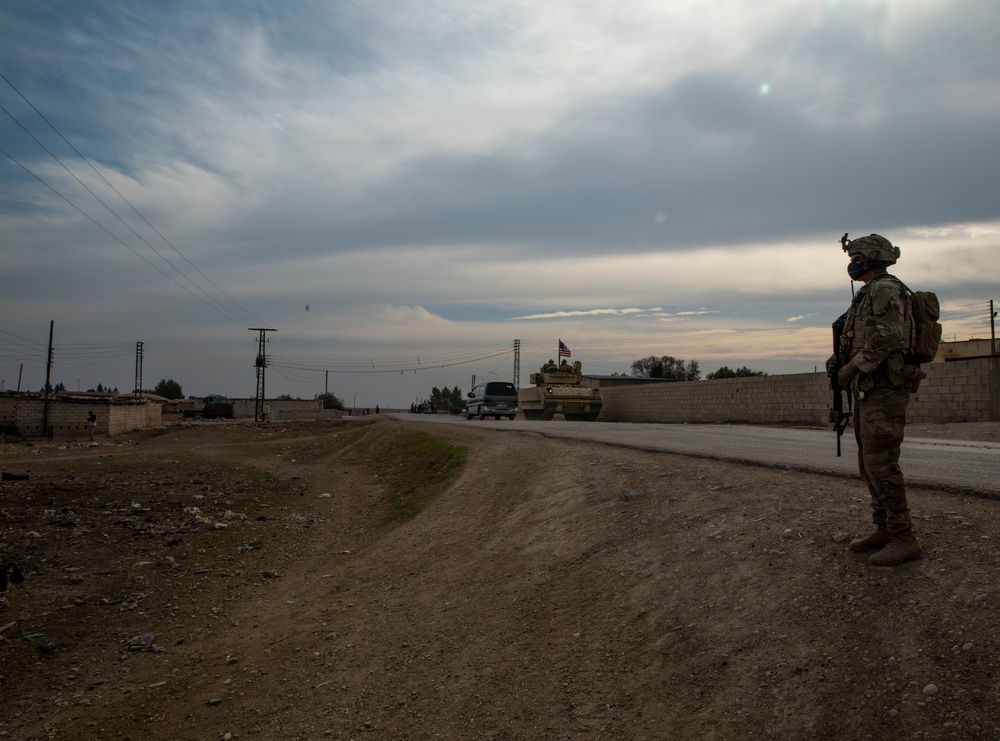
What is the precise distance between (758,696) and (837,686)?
37cm

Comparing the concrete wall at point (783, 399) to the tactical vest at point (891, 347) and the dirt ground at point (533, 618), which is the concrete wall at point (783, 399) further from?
the tactical vest at point (891, 347)

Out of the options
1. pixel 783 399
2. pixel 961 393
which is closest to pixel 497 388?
pixel 783 399

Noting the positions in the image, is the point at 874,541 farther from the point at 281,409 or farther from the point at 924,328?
the point at 281,409

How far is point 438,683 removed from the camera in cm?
482

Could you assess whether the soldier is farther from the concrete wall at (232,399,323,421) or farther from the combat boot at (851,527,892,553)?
the concrete wall at (232,399,323,421)

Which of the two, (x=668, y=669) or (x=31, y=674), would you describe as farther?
(x=31, y=674)

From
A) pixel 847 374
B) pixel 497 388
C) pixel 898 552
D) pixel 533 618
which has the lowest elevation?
pixel 533 618

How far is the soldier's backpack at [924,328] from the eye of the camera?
13.5ft

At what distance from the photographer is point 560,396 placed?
2909cm

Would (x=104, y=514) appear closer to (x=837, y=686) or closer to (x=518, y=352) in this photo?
(x=837, y=686)

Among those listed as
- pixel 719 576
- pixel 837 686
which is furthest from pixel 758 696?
pixel 719 576

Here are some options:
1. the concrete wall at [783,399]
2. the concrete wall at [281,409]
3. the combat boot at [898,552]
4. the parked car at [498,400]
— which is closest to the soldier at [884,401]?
the combat boot at [898,552]

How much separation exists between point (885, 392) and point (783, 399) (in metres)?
22.3

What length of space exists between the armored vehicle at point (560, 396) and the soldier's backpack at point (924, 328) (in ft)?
81.3
